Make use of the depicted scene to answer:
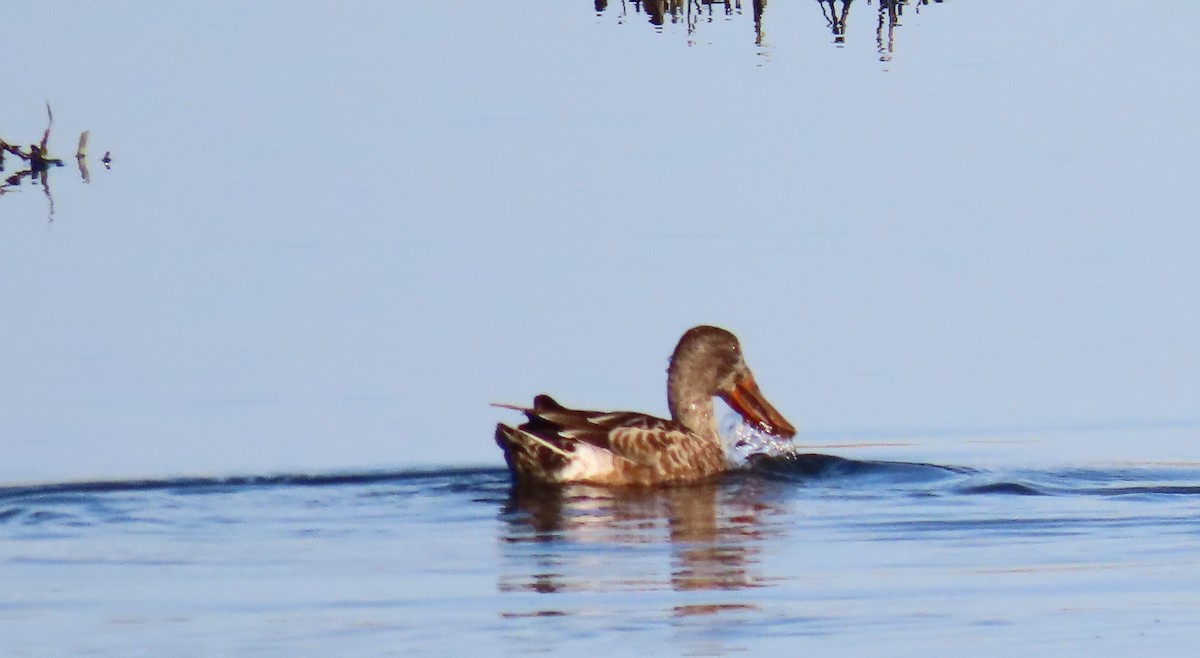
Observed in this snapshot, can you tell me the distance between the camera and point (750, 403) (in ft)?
39.8

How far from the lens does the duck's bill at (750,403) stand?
11.9 metres

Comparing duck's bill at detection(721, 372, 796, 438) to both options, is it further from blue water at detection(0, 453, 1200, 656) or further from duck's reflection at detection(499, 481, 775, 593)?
duck's reflection at detection(499, 481, 775, 593)

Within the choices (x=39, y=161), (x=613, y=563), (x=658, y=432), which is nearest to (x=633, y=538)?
(x=613, y=563)

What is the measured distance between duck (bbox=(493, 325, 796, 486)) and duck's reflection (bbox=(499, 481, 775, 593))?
0.11m

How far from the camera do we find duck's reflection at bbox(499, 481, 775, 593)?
868 centimetres

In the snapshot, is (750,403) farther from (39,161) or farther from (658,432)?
(39,161)

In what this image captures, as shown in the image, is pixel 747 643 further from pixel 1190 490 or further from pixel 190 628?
pixel 1190 490

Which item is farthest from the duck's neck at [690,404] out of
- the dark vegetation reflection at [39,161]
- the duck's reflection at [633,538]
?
the dark vegetation reflection at [39,161]

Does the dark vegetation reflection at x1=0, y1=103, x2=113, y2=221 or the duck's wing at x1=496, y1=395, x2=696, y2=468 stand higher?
the dark vegetation reflection at x1=0, y1=103, x2=113, y2=221

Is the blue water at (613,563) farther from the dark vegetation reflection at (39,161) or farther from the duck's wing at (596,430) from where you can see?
the dark vegetation reflection at (39,161)

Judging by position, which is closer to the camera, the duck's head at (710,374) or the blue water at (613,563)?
the blue water at (613,563)

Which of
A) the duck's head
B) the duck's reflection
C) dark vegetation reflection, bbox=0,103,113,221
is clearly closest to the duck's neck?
the duck's head

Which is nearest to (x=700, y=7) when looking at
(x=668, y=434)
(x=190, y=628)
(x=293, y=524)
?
(x=668, y=434)

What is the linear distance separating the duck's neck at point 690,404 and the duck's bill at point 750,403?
11cm
